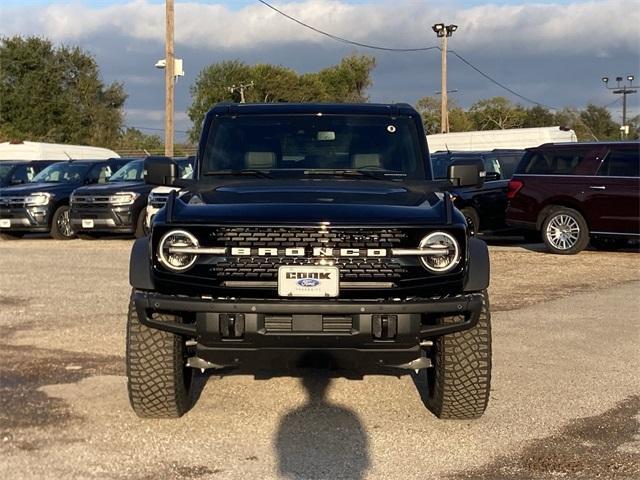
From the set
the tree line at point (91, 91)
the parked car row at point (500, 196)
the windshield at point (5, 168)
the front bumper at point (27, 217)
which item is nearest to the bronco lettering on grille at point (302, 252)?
the parked car row at point (500, 196)

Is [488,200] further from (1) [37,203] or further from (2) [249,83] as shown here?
(2) [249,83]

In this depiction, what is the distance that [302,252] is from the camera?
15.5 ft

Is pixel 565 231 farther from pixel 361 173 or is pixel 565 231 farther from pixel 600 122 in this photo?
pixel 600 122

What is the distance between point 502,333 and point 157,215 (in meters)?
4.14

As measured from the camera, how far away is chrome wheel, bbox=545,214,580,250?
14609 mm

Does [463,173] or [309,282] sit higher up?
[463,173]

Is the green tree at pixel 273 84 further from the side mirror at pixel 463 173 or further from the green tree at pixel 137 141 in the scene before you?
the side mirror at pixel 463 173

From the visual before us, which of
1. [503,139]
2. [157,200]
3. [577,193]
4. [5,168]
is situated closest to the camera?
[577,193]

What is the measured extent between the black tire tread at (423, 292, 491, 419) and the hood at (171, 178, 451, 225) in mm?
697

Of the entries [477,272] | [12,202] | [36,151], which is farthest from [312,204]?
[36,151]

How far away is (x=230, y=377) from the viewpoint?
6.43 m

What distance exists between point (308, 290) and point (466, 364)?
1.12 metres

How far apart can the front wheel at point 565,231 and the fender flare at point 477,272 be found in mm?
9930

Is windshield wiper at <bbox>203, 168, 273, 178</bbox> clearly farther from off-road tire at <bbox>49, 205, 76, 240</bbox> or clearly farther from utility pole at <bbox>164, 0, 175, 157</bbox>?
utility pole at <bbox>164, 0, 175, 157</bbox>
